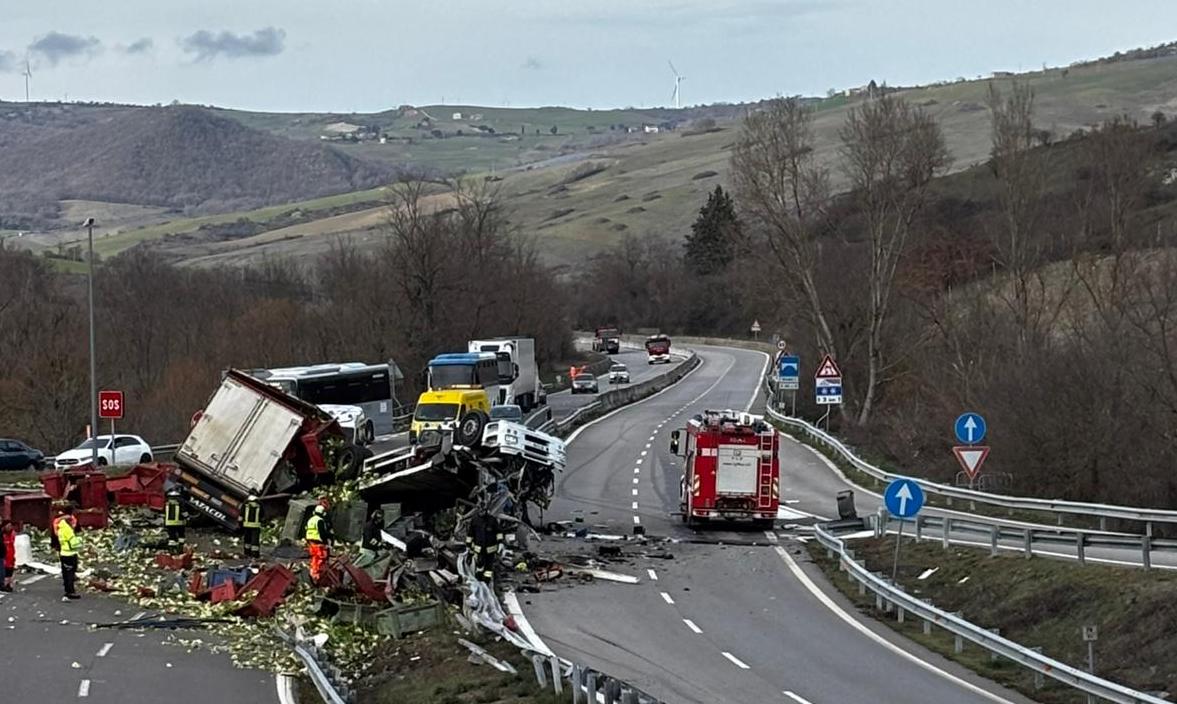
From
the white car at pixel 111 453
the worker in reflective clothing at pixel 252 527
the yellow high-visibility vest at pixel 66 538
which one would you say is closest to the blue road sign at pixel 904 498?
the worker in reflective clothing at pixel 252 527

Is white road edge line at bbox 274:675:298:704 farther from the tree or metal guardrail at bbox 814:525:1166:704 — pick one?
the tree

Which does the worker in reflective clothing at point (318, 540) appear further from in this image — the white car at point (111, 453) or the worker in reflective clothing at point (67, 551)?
the white car at point (111, 453)

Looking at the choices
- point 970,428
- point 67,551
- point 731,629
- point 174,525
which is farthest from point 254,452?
point 970,428

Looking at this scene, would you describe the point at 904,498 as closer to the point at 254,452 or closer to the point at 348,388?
the point at 254,452

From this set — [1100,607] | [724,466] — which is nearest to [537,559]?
[724,466]

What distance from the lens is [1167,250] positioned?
4731cm

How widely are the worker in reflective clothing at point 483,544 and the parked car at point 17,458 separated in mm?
27763

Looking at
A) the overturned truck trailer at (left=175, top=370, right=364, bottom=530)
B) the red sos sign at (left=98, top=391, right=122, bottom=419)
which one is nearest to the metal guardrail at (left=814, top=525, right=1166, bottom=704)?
the overturned truck trailer at (left=175, top=370, right=364, bottom=530)

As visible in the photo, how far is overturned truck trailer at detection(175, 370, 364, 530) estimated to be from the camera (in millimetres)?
33250

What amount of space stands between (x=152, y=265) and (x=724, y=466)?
106 m

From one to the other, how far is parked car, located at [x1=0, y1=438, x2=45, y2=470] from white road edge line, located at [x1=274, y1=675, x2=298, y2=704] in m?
32.6

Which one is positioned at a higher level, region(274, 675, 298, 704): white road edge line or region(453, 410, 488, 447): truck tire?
region(453, 410, 488, 447): truck tire

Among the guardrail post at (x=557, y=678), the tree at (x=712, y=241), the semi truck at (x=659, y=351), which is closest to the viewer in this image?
the guardrail post at (x=557, y=678)

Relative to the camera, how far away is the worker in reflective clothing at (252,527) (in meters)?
30.3
